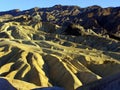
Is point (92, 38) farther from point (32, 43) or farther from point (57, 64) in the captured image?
point (57, 64)

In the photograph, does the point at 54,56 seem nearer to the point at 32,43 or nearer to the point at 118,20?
the point at 32,43

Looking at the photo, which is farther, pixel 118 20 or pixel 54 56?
pixel 118 20

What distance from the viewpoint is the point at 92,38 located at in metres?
144

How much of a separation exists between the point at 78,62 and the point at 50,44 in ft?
80.2

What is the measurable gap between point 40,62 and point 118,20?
11130 centimetres

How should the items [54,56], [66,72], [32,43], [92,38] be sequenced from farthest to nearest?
[92,38], [32,43], [54,56], [66,72]

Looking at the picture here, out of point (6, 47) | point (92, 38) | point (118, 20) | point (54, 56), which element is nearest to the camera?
point (54, 56)

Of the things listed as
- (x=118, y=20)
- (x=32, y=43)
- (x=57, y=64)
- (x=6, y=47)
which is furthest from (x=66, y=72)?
(x=118, y=20)

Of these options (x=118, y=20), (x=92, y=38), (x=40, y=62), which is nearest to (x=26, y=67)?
(x=40, y=62)

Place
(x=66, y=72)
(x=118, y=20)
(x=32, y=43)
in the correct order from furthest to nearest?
1. (x=118, y=20)
2. (x=32, y=43)
3. (x=66, y=72)

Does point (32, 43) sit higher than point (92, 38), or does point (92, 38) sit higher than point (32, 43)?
point (32, 43)

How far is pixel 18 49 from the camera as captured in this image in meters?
94.7

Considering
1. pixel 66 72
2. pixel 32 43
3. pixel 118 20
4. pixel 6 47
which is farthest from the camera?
pixel 118 20

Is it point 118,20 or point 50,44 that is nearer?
point 50,44
